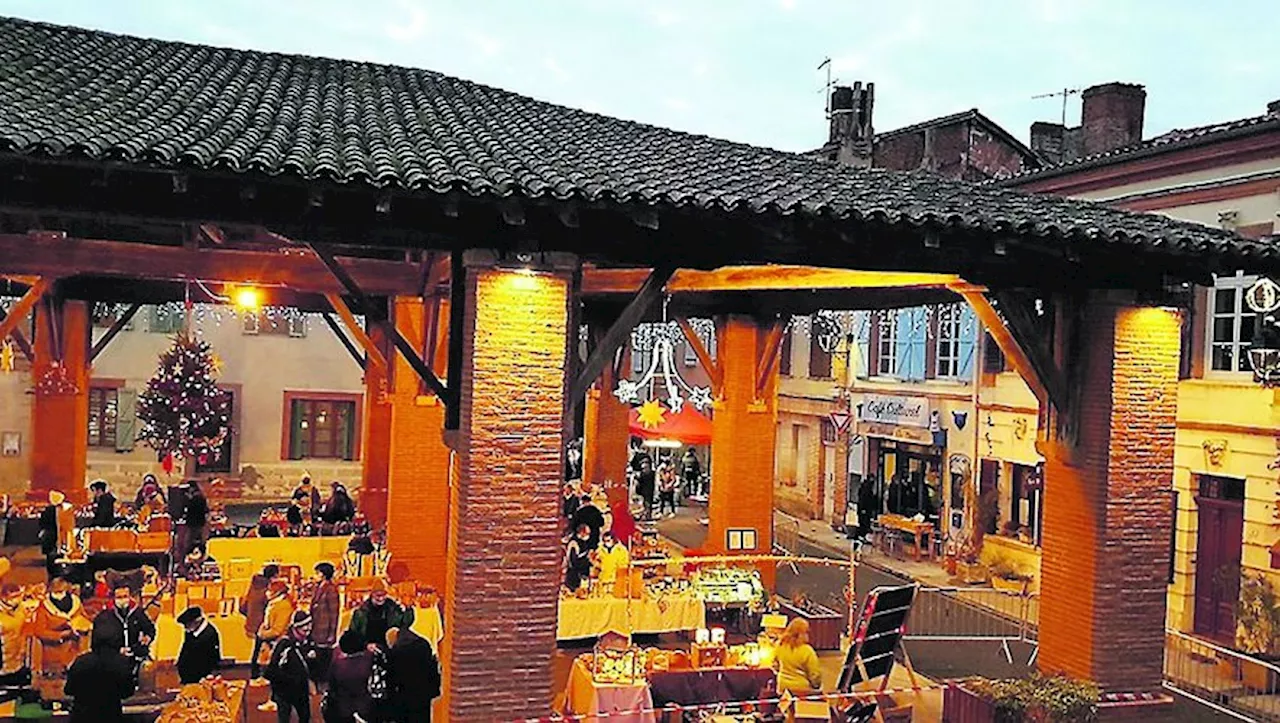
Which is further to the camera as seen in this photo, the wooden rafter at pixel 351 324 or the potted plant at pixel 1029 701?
the wooden rafter at pixel 351 324

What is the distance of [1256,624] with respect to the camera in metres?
13.9

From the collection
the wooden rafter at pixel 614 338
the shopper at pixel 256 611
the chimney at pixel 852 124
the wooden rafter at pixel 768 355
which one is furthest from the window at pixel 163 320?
the wooden rafter at pixel 614 338

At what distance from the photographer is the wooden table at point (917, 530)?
22000 mm

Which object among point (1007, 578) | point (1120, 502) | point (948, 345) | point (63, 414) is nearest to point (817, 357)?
point (948, 345)

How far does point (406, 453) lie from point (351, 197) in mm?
8321

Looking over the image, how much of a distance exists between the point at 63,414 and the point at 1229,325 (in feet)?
59.0

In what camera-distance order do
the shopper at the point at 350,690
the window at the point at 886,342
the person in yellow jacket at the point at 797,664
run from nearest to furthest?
the shopper at the point at 350,690 < the person in yellow jacket at the point at 797,664 < the window at the point at 886,342

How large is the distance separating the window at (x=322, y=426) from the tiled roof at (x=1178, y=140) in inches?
653

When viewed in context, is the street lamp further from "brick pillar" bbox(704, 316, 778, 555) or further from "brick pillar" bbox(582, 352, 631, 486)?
"brick pillar" bbox(582, 352, 631, 486)

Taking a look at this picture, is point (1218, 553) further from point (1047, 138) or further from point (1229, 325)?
point (1047, 138)

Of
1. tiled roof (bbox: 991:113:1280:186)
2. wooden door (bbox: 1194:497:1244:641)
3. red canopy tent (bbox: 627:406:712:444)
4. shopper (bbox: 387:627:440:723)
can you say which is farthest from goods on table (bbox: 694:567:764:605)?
tiled roof (bbox: 991:113:1280:186)

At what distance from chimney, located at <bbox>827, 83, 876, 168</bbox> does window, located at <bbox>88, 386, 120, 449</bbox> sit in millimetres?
17875

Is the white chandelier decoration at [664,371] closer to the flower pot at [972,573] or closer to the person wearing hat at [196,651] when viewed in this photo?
the flower pot at [972,573]

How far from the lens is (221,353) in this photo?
27078 mm
